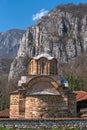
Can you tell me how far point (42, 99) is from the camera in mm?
26578

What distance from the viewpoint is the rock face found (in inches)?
5394

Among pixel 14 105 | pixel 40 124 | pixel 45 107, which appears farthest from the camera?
pixel 14 105

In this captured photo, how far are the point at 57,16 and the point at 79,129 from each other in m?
140

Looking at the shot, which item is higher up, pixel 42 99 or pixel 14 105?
pixel 42 99

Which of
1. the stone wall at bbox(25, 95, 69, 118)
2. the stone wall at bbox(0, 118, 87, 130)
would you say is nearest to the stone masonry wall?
the stone wall at bbox(25, 95, 69, 118)

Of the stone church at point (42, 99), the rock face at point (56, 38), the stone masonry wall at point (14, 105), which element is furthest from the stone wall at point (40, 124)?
the rock face at point (56, 38)

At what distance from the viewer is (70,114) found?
27.5m

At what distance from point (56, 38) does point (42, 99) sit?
117 meters

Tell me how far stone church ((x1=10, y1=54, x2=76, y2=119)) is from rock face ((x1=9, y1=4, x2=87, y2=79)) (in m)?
101

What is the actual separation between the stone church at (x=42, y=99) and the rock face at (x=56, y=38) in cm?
10115

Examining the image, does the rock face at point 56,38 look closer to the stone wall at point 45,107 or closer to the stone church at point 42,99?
the stone church at point 42,99

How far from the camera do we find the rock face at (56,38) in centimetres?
13700

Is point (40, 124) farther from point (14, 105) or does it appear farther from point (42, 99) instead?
point (14, 105)

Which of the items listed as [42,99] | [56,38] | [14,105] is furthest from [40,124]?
[56,38]
